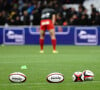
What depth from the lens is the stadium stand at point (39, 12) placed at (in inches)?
1177

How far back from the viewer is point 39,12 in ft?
102

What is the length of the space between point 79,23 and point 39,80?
19545 millimetres

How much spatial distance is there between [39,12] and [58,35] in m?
3.42

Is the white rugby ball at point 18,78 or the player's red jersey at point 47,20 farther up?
the player's red jersey at point 47,20

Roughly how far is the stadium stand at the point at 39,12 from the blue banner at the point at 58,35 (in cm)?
171

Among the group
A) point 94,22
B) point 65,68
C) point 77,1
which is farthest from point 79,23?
point 65,68

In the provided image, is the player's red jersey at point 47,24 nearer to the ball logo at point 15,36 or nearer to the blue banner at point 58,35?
the blue banner at point 58,35

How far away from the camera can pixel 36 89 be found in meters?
8.95

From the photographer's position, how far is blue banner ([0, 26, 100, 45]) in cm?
2783

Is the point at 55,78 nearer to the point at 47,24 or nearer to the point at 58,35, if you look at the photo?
the point at 47,24

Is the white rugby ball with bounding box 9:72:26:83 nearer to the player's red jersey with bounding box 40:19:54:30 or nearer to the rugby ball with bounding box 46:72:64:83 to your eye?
the rugby ball with bounding box 46:72:64:83

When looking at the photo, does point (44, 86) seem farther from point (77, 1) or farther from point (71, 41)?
point (77, 1)

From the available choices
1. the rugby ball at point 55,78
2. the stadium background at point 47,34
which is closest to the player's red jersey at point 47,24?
the stadium background at point 47,34

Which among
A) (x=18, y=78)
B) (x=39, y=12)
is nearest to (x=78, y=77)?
(x=18, y=78)
